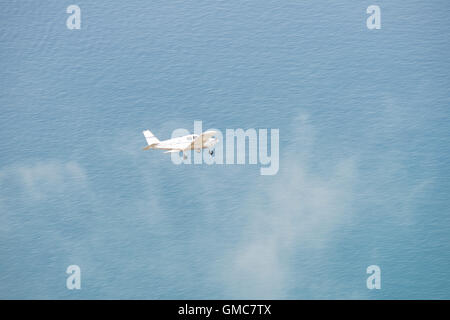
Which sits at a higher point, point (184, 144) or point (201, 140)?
point (201, 140)

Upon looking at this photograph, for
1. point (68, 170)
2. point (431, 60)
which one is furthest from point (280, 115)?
point (68, 170)

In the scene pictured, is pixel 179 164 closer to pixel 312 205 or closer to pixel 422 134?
pixel 312 205

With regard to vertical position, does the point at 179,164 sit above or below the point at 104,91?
below

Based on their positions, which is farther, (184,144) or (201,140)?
(184,144)

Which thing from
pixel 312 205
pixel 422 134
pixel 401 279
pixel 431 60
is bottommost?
pixel 401 279

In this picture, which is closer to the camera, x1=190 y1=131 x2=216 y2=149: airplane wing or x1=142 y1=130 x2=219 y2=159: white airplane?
x1=190 y1=131 x2=216 y2=149: airplane wing

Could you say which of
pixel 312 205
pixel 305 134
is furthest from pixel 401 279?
pixel 305 134

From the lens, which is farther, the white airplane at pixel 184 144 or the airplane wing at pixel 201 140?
the white airplane at pixel 184 144

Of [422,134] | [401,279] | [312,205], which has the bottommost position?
[401,279]

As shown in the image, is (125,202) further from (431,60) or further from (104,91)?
(431,60)
